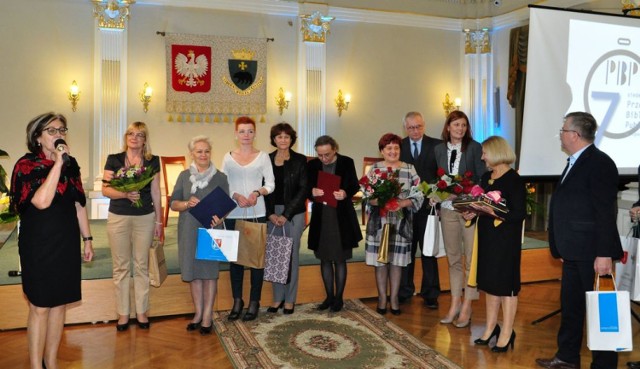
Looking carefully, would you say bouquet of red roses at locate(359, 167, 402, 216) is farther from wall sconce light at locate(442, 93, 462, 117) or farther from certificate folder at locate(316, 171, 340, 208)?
wall sconce light at locate(442, 93, 462, 117)

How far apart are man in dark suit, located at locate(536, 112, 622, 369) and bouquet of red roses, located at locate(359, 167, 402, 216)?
1.24 m

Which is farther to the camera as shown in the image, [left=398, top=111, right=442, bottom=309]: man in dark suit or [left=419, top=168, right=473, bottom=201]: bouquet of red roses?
[left=398, top=111, right=442, bottom=309]: man in dark suit

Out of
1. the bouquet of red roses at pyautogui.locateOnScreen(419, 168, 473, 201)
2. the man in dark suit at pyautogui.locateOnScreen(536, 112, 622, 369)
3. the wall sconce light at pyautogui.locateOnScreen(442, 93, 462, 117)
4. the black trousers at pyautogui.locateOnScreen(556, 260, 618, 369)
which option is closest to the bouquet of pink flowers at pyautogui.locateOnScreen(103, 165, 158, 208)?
the bouquet of red roses at pyautogui.locateOnScreen(419, 168, 473, 201)

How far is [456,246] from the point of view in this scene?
468cm

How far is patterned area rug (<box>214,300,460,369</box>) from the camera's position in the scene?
3.88m

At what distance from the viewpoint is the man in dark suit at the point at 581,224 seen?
3.39 meters

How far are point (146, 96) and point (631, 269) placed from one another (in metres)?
7.09

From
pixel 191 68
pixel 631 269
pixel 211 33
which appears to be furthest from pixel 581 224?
pixel 211 33

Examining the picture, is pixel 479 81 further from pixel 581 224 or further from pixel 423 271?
pixel 581 224

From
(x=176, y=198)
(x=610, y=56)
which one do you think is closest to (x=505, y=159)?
(x=610, y=56)

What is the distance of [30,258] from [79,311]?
5.57ft

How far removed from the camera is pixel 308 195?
4766 millimetres

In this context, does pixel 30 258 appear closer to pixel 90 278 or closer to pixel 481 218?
pixel 90 278

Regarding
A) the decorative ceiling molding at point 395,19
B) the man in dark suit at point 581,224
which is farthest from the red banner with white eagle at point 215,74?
the man in dark suit at point 581,224
